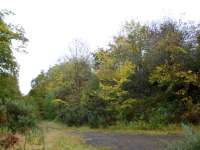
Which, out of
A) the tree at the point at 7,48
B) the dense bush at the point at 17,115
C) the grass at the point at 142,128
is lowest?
the grass at the point at 142,128

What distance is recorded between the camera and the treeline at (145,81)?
35188 mm

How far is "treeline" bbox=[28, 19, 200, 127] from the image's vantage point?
35.2m

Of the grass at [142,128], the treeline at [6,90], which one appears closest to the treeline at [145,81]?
the grass at [142,128]

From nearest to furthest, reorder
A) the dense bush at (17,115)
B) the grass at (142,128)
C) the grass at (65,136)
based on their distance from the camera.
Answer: the grass at (65,136)
the dense bush at (17,115)
the grass at (142,128)

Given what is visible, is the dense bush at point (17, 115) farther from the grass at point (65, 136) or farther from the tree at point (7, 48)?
the tree at point (7, 48)

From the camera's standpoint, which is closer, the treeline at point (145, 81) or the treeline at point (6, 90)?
the treeline at point (6, 90)

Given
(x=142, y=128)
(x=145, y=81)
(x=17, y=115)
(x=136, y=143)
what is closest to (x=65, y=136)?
(x=17, y=115)

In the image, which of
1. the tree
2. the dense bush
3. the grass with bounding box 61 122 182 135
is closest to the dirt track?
the grass with bounding box 61 122 182 135

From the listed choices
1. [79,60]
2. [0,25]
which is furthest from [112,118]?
[79,60]

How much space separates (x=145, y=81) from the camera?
39219mm

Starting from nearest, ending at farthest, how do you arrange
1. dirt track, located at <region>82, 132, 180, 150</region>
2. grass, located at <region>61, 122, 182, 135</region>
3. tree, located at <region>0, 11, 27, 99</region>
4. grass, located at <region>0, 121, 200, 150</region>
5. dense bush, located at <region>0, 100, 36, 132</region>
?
dirt track, located at <region>82, 132, 180, 150</region> < grass, located at <region>0, 121, 200, 150</region> < dense bush, located at <region>0, 100, 36, 132</region> < grass, located at <region>61, 122, 182, 135</region> < tree, located at <region>0, 11, 27, 99</region>

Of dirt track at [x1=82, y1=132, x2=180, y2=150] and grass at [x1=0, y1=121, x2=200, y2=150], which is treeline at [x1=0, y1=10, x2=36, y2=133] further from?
dirt track at [x1=82, y1=132, x2=180, y2=150]

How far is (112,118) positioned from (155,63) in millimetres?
6987

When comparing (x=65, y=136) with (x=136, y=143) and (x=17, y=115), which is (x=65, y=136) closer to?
(x=17, y=115)
